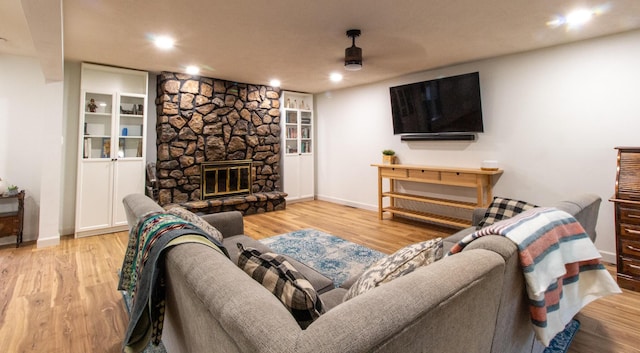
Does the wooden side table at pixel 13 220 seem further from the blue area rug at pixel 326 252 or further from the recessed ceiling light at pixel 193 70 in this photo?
the blue area rug at pixel 326 252

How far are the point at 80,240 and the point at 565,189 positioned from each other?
19.3 ft

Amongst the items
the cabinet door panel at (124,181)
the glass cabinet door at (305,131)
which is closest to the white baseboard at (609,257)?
the glass cabinet door at (305,131)

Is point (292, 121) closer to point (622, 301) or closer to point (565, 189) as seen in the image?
point (565, 189)

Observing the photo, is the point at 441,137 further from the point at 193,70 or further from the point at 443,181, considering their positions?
the point at 193,70

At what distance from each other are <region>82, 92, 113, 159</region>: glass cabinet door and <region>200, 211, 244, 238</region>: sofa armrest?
2653mm

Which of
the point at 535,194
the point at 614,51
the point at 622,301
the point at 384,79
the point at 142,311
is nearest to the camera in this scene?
the point at 142,311

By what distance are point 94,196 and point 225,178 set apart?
1809 millimetres

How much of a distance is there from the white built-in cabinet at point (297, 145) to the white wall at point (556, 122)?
6.96 feet

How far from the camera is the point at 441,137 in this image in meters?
4.36

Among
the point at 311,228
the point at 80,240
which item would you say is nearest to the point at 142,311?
the point at 311,228

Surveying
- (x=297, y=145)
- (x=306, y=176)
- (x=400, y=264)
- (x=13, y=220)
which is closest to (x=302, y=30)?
(x=400, y=264)

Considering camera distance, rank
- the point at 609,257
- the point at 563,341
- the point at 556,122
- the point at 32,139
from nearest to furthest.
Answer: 1. the point at 563,341
2. the point at 609,257
3. the point at 556,122
4. the point at 32,139

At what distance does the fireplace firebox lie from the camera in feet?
16.1

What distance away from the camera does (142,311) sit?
1.11 meters
